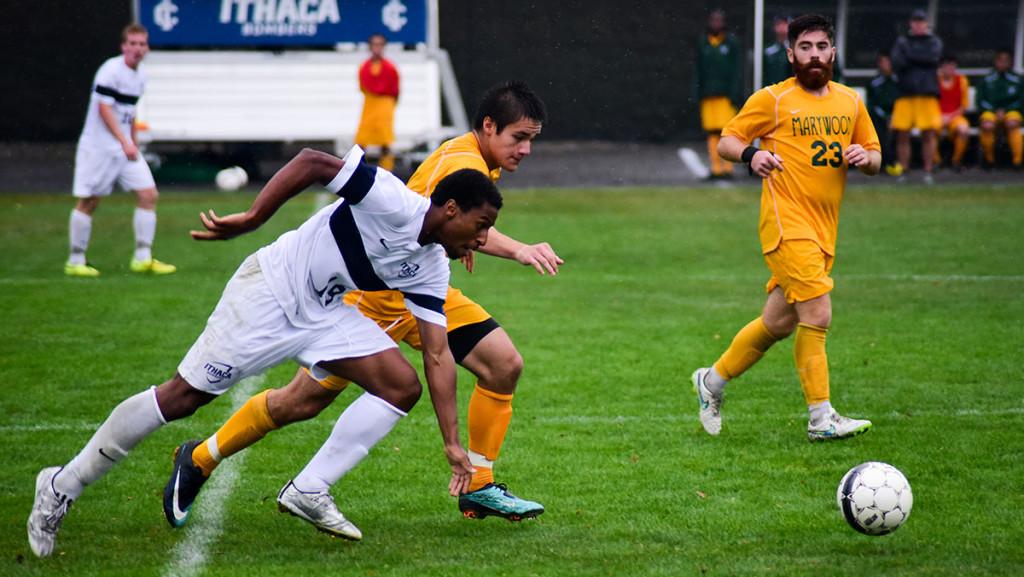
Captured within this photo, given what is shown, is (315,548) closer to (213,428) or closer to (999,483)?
(213,428)

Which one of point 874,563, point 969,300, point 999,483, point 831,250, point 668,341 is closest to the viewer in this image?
point 874,563

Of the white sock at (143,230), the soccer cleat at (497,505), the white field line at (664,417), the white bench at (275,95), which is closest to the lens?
the soccer cleat at (497,505)

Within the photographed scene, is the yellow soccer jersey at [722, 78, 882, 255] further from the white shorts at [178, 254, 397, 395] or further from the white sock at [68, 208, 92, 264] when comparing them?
the white sock at [68, 208, 92, 264]

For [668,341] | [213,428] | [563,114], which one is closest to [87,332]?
[213,428]

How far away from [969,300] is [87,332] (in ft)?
22.5

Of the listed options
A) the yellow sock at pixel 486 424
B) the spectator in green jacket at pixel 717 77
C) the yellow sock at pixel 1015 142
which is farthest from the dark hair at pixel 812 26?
the yellow sock at pixel 1015 142

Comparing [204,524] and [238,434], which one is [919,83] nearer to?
[238,434]

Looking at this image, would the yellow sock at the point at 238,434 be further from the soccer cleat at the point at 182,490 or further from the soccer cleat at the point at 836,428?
the soccer cleat at the point at 836,428

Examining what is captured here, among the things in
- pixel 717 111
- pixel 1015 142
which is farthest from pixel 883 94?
pixel 717 111

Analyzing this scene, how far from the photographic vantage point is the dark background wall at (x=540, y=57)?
25.0 metres

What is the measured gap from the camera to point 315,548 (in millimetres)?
5035

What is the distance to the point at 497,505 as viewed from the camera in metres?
5.33

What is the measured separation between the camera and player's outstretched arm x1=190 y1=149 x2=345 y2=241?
445cm

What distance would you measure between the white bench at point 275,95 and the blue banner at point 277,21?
0.24 m
